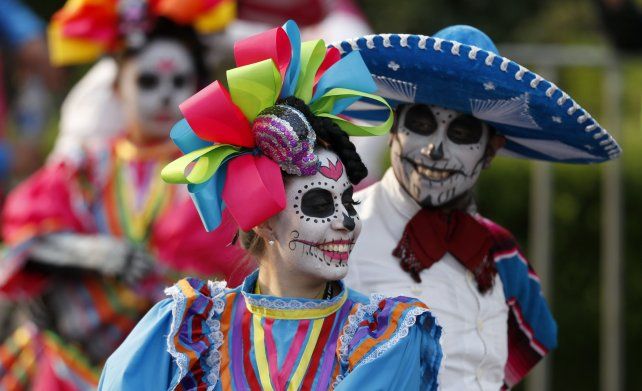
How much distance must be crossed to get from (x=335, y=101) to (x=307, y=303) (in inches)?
21.0

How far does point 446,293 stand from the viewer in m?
4.59

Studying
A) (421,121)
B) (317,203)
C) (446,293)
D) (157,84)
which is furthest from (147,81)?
(317,203)

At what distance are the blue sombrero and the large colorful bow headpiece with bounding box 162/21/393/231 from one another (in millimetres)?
223

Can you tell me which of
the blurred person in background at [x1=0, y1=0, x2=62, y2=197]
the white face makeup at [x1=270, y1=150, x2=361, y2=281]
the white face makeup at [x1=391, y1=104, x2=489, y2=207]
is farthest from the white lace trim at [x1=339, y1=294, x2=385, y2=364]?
the blurred person in background at [x1=0, y1=0, x2=62, y2=197]

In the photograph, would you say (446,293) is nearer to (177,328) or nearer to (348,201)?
(348,201)

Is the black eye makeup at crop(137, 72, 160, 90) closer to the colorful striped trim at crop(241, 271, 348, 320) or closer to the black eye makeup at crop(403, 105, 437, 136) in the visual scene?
the black eye makeup at crop(403, 105, 437, 136)

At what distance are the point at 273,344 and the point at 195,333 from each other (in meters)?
0.20

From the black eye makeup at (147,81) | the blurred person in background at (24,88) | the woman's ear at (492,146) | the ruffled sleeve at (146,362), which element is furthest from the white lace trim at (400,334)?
the blurred person in background at (24,88)

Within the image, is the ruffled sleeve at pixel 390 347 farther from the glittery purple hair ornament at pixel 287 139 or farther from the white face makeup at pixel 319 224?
the glittery purple hair ornament at pixel 287 139

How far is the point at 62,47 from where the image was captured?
21.1ft

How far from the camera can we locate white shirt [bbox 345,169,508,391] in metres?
4.55

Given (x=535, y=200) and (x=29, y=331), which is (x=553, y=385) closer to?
(x=535, y=200)

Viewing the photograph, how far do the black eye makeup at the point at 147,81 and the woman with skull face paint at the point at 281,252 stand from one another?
224 cm

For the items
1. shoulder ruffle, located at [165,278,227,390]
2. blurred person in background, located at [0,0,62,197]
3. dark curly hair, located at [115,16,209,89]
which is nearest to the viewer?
shoulder ruffle, located at [165,278,227,390]
